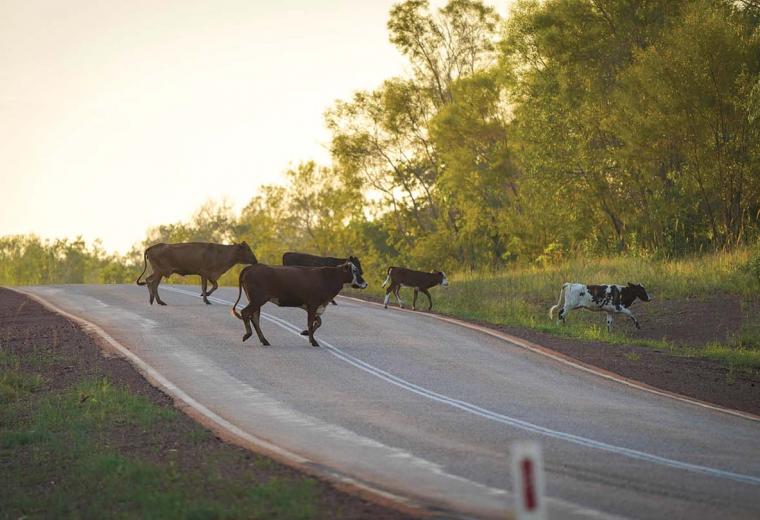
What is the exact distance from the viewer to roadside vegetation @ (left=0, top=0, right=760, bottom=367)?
36.4 meters

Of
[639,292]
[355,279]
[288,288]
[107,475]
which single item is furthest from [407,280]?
[107,475]

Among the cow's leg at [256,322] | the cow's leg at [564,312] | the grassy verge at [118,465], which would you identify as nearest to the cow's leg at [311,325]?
the cow's leg at [256,322]

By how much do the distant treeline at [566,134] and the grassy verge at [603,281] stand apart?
369cm

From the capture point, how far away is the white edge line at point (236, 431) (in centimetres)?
1023

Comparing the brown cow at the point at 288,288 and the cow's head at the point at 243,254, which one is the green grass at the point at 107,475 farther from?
the cow's head at the point at 243,254

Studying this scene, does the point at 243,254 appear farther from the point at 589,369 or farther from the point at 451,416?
the point at 451,416

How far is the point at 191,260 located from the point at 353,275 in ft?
25.0

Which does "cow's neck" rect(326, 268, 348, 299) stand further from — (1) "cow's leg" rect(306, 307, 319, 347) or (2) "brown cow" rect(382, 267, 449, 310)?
(2) "brown cow" rect(382, 267, 449, 310)

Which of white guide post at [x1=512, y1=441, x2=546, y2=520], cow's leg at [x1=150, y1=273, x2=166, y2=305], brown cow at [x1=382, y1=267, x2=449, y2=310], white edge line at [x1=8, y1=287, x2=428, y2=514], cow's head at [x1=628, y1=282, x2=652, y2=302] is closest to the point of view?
white guide post at [x1=512, y1=441, x2=546, y2=520]

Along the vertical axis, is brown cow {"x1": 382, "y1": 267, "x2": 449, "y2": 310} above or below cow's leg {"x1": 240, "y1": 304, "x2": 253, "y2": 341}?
above

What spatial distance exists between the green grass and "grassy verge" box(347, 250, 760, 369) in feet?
46.8

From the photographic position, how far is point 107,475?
1166 centimetres

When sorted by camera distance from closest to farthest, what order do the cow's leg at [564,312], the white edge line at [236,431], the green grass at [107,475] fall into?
the green grass at [107,475] < the white edge line at [236,431] < the cow's leg at [564,312]

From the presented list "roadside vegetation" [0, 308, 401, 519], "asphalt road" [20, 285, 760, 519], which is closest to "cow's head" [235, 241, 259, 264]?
"asphalt road" [20, 285, 760, 519]
